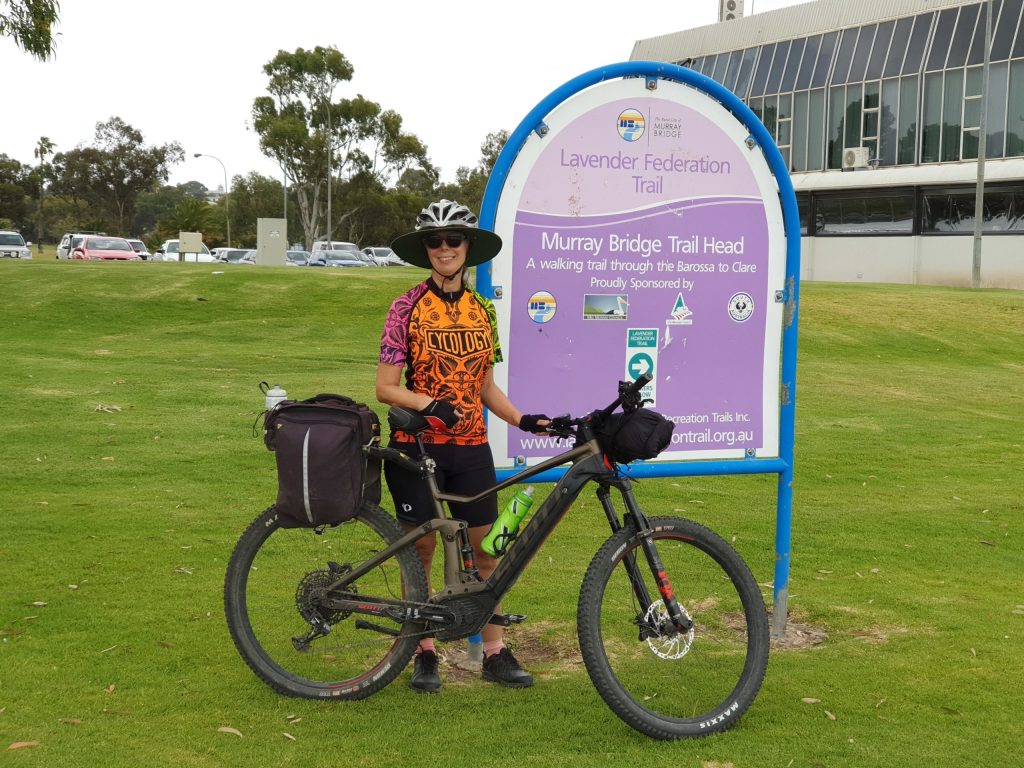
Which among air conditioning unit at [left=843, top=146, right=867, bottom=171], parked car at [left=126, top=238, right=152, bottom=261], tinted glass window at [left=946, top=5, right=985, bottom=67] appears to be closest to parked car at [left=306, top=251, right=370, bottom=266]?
parked car at [left=126, top=238, right=152, bottom=261]

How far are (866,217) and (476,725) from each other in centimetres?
4199

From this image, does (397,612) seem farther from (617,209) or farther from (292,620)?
(617,209)

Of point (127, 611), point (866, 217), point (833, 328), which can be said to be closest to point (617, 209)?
point (127, 611)

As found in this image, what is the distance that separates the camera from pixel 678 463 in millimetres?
5359

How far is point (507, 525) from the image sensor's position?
4.38 meters

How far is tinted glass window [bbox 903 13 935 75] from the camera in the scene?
41.6 meters

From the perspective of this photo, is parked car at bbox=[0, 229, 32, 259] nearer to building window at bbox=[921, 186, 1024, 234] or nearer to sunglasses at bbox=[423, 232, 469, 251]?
building window at bbox=[921, 186, 1024, 234]

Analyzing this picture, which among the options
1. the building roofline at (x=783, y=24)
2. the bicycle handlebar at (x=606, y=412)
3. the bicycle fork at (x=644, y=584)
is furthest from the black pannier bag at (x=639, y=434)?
the building roofline at (x=783, y=24)

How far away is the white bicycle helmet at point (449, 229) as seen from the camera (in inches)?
179

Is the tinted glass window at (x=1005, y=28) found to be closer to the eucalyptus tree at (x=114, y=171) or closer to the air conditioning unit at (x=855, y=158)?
the air conditioning unit at (x=855, y=158)

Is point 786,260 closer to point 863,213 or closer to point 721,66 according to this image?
point 863,213

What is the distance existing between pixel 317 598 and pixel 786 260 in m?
2.63

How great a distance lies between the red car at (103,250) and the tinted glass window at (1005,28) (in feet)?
103

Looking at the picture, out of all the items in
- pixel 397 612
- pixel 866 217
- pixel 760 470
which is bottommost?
pixel 397 612
